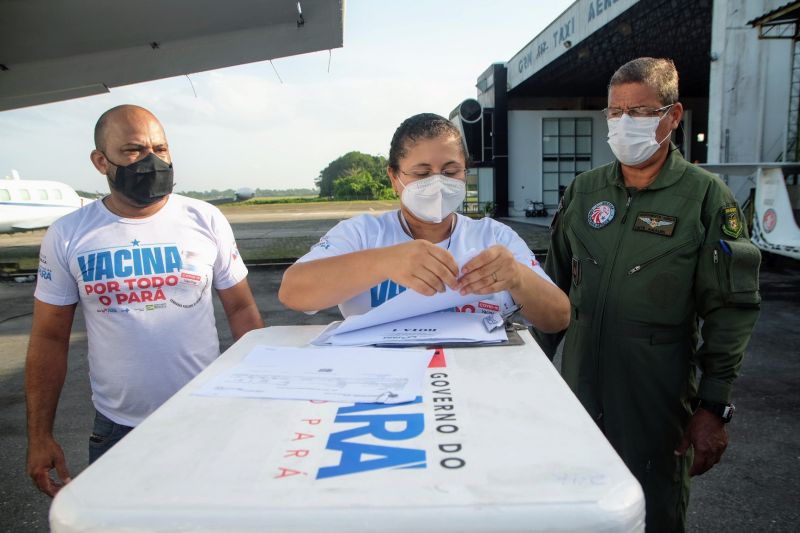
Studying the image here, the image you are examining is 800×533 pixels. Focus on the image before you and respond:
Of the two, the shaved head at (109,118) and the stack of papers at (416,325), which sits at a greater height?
the shaved head at (109,118)

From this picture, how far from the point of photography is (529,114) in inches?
797

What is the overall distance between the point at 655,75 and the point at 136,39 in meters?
6.58

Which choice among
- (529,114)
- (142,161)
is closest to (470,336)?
(142,161)

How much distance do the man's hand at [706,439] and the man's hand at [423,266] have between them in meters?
1.12

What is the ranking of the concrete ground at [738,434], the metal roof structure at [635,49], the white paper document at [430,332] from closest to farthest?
the white paper document at [430,332]
the concrete ground at [738,434]
the metal roof structure at [635,49]

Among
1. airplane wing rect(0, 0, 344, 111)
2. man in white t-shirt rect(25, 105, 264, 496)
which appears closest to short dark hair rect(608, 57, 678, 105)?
man in white t-shirt rect(25, 105, 264, 496)

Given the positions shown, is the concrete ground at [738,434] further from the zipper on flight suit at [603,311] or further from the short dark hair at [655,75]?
the short dark hair at [655,75]

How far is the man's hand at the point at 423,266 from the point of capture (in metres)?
1.15

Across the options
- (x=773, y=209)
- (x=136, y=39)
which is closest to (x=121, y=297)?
(x=136, y=39)

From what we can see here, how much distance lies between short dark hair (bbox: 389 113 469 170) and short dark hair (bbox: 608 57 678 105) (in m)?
0.80

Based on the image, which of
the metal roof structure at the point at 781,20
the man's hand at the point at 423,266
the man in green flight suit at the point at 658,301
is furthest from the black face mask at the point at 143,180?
the metal roof structure at the point at 781,20

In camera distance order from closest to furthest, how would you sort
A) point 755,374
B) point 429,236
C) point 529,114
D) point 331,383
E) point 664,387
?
1. point 331,383
2. point 429,236
3. point 664,387
4. point 755,374
5. point 529,114

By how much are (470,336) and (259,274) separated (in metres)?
8.93

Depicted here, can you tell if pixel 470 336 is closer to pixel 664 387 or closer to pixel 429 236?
pixel 429 236
